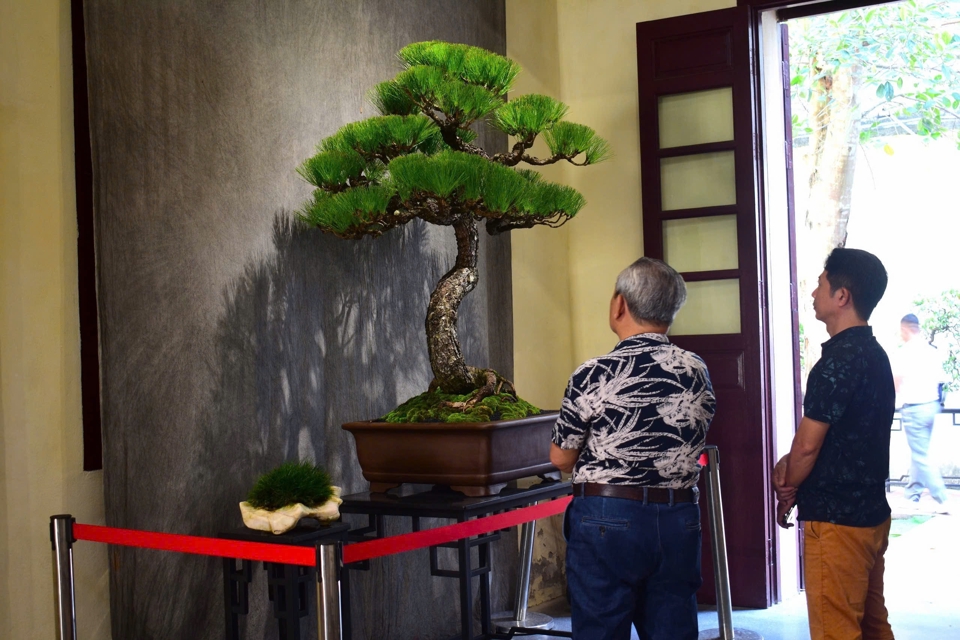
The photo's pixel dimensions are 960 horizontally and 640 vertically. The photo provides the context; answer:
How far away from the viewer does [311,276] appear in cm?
283

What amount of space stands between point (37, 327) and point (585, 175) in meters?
2.70

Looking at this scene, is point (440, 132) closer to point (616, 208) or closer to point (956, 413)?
point (616, 208)

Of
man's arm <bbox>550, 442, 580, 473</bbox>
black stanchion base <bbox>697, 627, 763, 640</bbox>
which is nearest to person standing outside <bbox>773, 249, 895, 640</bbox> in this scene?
man's arm <bbox>550, 442, 580, 473</bbox>

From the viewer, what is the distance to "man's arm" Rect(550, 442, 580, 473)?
1.93 metres

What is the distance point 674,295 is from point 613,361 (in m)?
0.21

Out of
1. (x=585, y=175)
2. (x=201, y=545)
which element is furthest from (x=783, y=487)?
A: (x=585, y=175)

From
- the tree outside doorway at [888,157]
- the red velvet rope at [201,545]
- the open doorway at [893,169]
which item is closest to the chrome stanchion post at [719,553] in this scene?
the red velvet rope at [201,545]

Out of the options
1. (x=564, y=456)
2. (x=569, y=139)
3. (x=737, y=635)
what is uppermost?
(x=569, y=139)

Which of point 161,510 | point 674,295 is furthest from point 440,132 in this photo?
point 161,510

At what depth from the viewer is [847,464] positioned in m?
2.16

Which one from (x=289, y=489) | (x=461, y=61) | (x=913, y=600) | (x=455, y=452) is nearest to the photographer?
(x=289, y=489)

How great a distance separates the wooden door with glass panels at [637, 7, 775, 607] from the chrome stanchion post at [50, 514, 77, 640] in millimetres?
2628

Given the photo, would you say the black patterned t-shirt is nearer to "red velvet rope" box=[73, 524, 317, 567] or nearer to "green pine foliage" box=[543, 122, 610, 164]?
"green pine foliage" box=[543, 122, 610, 164]

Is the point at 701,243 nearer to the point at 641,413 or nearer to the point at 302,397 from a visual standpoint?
the point at 302,397
